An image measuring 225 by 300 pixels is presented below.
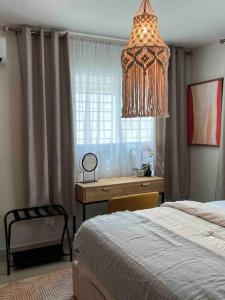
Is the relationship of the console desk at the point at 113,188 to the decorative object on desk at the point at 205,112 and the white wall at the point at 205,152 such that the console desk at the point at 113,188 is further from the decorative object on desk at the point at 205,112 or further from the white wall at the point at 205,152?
the decorative object on desk at the point at 205,112

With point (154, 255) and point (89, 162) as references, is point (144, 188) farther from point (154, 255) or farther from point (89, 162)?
point (154, 255)

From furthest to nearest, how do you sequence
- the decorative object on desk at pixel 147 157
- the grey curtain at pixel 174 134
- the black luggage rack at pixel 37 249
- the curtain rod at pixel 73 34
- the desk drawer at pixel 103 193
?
the grey curtain at pixel 174 134
the decorative object on desk at pixel 147 157
the desk drawer at pixel 103 193
the curtain rod at pixel 73 34
the black luggage rack at pixel 37 249

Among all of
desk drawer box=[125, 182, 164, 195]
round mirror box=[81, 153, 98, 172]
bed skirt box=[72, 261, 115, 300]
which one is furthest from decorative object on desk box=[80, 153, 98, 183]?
bed skirt box=[72, 261, 115, 300]

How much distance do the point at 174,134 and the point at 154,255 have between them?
2.52 metres

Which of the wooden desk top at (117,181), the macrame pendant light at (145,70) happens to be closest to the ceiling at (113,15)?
the macrame pendant light at (145,70)

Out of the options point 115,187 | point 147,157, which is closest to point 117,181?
point 115,187

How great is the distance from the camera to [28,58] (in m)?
3.05

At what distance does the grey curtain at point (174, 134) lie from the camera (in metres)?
3.85

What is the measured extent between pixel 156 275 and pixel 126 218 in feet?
2.49

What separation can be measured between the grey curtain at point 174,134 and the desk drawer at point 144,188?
378mm

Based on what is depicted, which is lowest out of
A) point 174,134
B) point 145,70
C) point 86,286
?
point 86,286

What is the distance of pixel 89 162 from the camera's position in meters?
3.37

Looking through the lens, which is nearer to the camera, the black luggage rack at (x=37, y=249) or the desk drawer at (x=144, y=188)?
the black luggage rack at (x=37, y=249)

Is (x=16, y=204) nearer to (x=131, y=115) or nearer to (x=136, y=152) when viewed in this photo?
(x=136, y=152)
